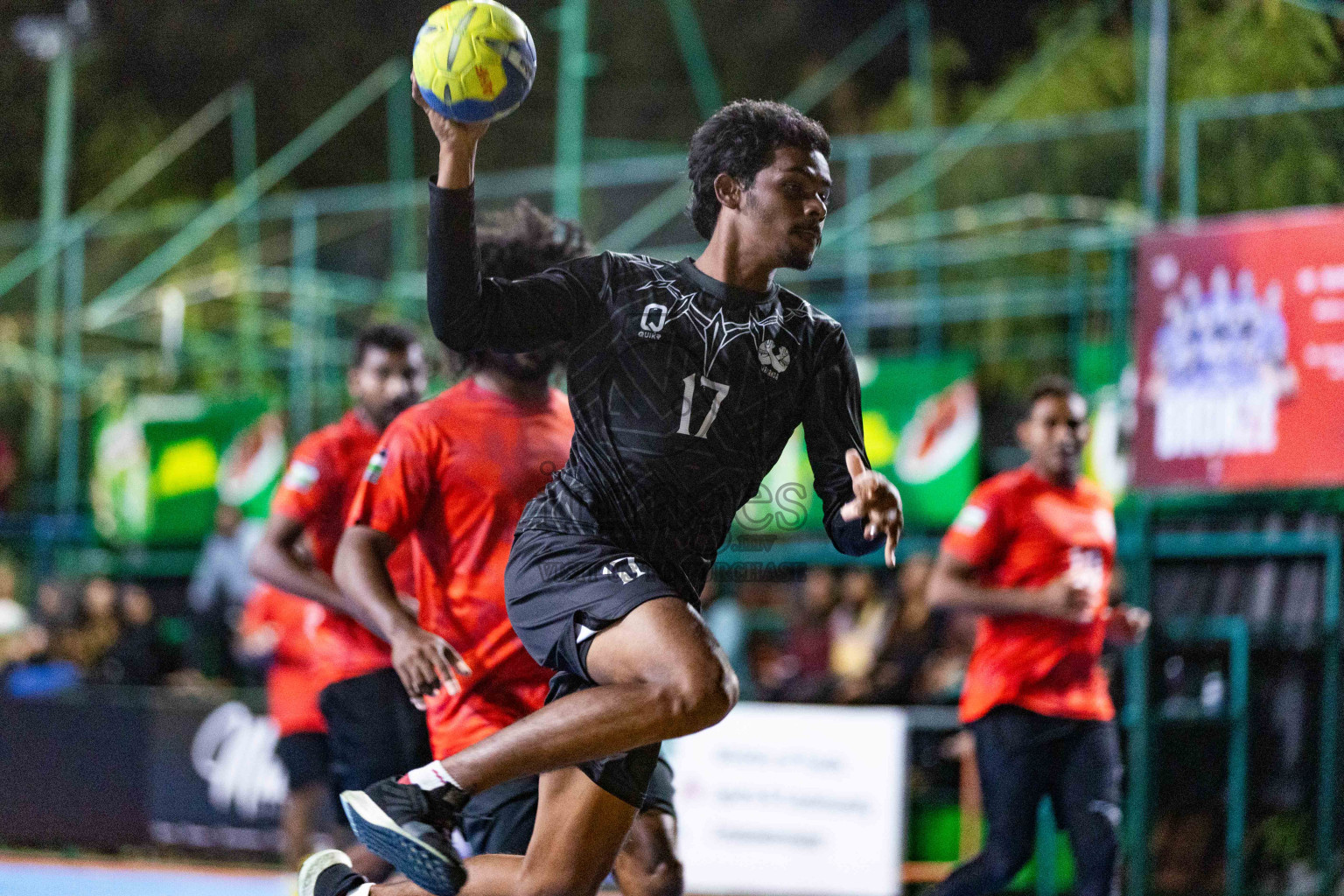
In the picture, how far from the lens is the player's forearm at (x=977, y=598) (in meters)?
6.01

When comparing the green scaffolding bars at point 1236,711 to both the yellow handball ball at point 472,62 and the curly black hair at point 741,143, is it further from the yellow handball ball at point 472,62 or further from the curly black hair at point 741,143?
the yellow handball ball at point 472,62

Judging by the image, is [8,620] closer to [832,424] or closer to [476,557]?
[476,557]

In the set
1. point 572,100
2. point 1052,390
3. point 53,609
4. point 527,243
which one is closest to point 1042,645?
point 1052,390

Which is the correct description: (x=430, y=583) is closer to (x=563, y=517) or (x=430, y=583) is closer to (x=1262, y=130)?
(x=563, y=517)

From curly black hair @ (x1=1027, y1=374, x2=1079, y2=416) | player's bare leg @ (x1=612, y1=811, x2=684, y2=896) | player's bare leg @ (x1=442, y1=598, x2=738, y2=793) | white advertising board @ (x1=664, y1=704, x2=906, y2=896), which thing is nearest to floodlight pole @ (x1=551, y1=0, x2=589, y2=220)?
white advertising board @ (x1=664, y1=704, x2=906, y2=896)

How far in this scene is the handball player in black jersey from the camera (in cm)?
339

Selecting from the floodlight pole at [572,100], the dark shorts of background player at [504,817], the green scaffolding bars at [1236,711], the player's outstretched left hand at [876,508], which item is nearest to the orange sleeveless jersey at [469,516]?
the dark shorts of background player at [504,817]

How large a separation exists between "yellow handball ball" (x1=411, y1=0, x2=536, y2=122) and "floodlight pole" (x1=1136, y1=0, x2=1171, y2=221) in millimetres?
4445

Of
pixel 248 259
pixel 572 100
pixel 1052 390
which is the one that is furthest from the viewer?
pixel 248 259

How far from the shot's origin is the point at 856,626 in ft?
32.3

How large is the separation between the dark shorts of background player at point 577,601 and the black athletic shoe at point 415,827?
13.7 inches

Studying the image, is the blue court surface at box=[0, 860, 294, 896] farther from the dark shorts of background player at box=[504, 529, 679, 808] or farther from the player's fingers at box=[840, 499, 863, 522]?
the player's fingers at box=[840, 499, 863, 522]

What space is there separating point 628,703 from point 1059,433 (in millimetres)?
3443

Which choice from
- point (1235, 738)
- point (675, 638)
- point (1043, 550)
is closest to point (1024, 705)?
point (1043, 550)
